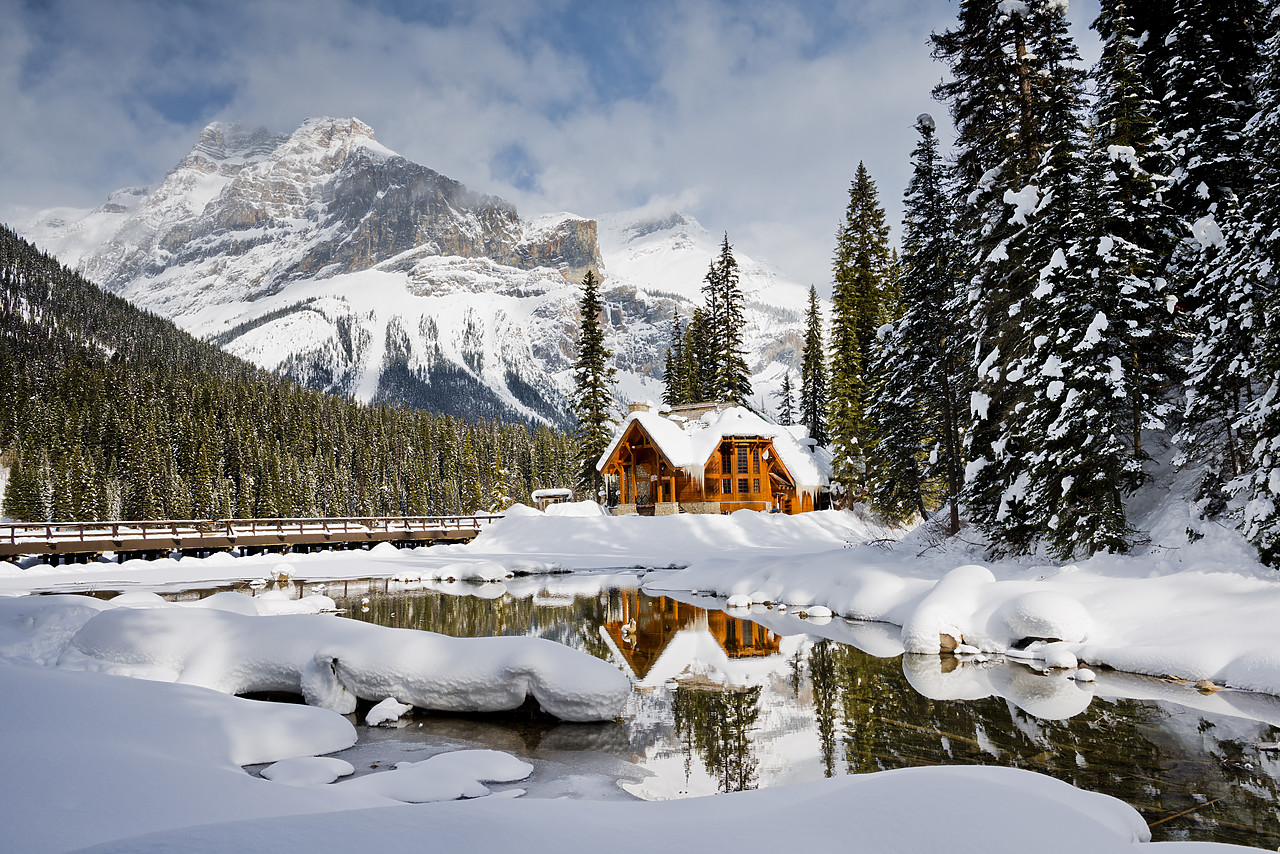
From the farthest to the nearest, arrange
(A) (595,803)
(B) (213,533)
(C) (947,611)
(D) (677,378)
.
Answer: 1. (D) (677,378)
2. (B) (213,533)
3. (C) (947,611)
4. (A) (595,803)

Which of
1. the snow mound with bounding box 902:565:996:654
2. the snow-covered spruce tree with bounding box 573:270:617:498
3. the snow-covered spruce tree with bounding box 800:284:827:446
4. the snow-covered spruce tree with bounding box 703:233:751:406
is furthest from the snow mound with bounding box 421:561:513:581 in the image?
the snow-covered spruce tree with bounding box 800:284:827:446

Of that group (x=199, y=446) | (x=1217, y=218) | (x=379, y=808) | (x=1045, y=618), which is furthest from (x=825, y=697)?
(x=199, y=446)

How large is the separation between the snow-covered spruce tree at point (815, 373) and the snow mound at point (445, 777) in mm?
44011

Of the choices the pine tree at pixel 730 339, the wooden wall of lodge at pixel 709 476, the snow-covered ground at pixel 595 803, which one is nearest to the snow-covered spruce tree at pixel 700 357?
the pine tree at pixel 730 339

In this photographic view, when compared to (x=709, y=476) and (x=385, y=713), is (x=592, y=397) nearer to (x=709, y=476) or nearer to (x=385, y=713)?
(x=709, y=476)

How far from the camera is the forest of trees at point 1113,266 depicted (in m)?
12.5

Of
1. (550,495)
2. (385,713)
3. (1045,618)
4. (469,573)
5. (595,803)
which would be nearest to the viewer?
(595,803)

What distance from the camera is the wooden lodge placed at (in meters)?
40.3

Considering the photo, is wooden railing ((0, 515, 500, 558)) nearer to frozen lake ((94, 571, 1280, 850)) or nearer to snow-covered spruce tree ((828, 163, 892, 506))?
snow-covered spruce tree ((828, 163, 892, 506))

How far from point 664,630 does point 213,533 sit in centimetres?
2972

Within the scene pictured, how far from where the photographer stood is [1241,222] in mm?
12578

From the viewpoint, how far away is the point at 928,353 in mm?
23578

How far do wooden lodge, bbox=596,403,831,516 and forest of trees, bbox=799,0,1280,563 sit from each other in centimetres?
2005

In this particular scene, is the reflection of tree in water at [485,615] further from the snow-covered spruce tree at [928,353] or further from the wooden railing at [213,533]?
the wooden railing at [213,533]
